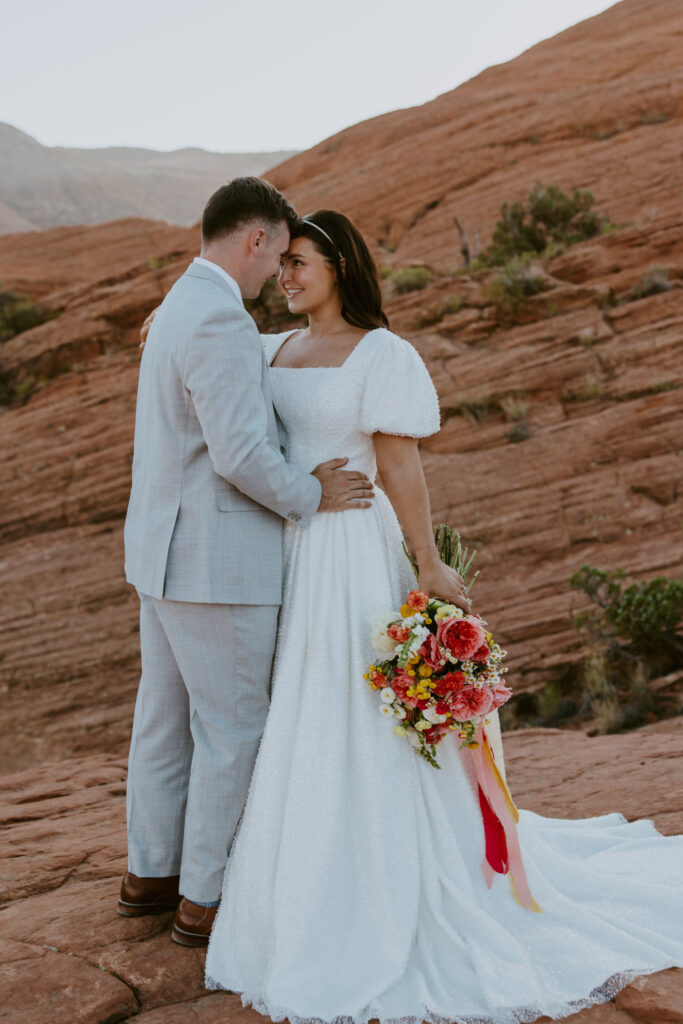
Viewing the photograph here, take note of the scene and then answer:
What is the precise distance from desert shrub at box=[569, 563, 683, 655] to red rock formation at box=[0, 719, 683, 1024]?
1.61 m

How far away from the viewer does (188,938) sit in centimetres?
301

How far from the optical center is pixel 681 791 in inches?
180

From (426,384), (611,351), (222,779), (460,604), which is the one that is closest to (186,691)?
(222,779)

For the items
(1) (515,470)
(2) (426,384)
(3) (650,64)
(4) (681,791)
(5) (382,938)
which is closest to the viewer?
(5) (382,938)

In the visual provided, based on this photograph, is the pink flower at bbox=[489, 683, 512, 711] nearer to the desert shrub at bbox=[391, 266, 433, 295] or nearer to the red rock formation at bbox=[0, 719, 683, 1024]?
the red rock formation at bbox=[0, 719, 683, 1024]

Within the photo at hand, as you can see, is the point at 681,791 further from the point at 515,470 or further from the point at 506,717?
the point at 515,470

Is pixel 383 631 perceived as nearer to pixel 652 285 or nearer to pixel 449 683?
pixel 449 683

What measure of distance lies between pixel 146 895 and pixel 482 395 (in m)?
10.1

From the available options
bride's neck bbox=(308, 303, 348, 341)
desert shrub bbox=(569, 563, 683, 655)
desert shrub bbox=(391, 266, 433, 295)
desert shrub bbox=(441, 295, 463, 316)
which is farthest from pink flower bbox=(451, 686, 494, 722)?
desert shrub bbox=(391, 266, 433, 295)

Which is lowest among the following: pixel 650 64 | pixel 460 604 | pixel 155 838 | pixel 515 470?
pixel 515 470

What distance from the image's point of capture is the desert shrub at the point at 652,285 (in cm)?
1359

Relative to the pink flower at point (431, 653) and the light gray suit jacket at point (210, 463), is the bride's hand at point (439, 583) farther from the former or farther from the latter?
the light gray suit jacket at point (210, 463)

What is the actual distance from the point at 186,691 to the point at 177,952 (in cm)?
89

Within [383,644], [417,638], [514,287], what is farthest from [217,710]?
[514,287]
